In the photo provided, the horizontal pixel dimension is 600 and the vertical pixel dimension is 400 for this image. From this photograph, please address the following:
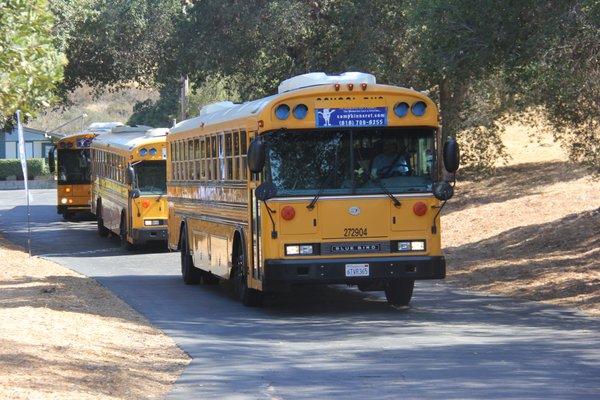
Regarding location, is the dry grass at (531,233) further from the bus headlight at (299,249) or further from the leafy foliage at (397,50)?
the bus headlight at (299,249)

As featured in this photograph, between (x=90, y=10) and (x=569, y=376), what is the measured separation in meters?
32.2

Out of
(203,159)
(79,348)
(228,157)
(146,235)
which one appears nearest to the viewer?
(79,348)

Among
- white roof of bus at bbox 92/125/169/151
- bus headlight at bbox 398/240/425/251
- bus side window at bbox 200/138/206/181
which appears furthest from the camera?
white roof of bus at bbox 92/125/169/151

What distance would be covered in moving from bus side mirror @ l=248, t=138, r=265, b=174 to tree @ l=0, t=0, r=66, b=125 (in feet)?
11.2

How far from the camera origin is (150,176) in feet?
99.9

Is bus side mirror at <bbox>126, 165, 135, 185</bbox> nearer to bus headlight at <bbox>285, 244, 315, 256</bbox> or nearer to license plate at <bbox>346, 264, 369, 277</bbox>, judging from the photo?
bus headlight at <bbox>285, 244, 315, 256</bbox>

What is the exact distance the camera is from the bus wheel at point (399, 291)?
683 inches

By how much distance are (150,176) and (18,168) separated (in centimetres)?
6395

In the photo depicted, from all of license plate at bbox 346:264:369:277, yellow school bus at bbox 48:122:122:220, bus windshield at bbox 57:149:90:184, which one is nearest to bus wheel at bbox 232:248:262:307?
license plate at bbox 346:264:369:277

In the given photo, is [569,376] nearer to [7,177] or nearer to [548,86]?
[548,86]

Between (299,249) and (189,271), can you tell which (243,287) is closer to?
(299,249)

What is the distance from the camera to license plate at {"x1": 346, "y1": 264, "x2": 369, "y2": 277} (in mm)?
16047

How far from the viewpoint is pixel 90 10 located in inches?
1620

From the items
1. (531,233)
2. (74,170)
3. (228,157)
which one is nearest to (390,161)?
(228,157)
